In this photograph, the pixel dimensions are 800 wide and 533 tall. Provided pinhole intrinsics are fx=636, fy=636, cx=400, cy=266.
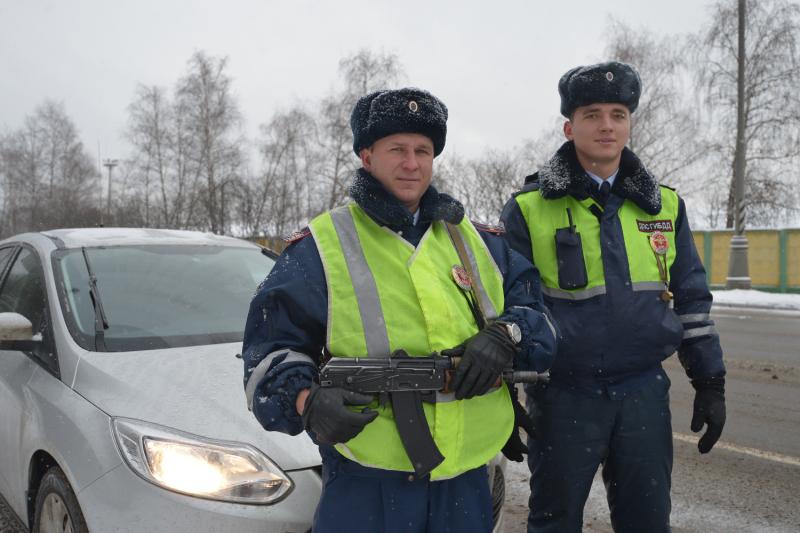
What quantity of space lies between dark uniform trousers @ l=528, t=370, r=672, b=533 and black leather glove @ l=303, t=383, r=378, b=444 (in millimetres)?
926

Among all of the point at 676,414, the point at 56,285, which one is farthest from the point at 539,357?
the point at 676,414

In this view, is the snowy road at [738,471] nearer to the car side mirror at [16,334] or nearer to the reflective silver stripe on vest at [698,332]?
the car side mirror at [16,334]

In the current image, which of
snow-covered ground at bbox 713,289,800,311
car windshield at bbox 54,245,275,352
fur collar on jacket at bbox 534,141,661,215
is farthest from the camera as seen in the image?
snow-covered ground at bbox 713,289,800,311

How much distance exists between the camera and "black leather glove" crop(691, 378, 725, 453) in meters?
2.26

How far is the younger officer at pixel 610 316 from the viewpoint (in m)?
2.19

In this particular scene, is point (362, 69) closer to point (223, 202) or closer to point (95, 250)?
point (223, 202)

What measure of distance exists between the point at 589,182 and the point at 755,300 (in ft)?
49.8

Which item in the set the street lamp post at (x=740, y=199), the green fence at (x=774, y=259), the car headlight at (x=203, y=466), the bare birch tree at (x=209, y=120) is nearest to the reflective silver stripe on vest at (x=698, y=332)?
the car headlight at (x=203, y=466)

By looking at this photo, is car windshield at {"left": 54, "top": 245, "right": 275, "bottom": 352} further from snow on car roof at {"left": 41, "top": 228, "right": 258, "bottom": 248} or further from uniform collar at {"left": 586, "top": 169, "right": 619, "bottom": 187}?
uniform collar at {"left": 586, "top": 169, "right": 619, "bottom": 187}

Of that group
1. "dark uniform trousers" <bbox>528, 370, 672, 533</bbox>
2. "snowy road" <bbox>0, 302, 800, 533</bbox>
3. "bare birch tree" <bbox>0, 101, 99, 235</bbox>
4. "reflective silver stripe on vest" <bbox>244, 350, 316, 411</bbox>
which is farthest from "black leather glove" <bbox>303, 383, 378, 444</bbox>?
"bare birch tree" <bbox>0, 101, 99, 235</bbox>

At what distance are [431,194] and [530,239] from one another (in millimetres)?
616

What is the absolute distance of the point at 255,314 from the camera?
67.8 inches

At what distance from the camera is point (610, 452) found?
2.25 m

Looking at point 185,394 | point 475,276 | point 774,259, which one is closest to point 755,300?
point 774,259
